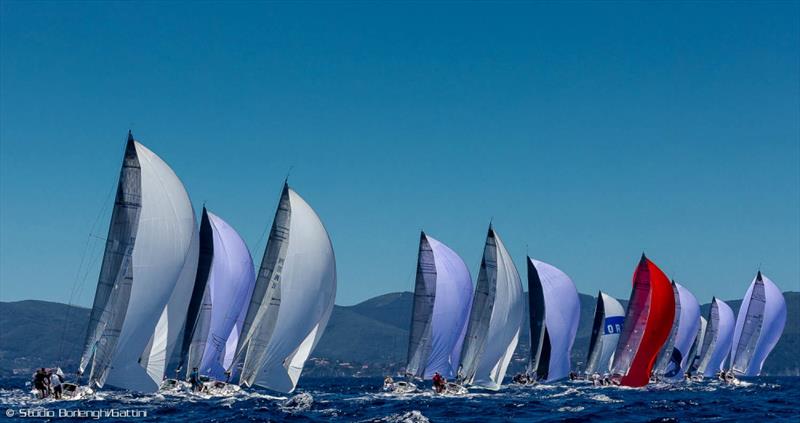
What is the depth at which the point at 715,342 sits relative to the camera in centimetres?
10994

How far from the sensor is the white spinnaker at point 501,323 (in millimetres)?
66938

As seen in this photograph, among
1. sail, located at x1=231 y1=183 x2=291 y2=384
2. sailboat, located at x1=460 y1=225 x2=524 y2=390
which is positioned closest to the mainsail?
sailboat, located at x1=460 y1=225 x2=524 y2=390

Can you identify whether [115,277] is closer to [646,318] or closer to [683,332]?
[646,318]

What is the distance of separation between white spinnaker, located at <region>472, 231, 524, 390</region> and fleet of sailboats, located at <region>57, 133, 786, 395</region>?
0.09 m

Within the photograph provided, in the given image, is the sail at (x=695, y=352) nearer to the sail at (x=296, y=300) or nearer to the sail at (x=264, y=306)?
the sail at (x=296, y=300)

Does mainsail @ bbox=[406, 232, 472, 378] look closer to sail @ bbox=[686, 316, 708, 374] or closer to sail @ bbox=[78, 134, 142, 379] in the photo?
sail @ bbox=[78, 134, 142, 379]

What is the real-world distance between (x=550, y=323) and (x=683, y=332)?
30.8 metres

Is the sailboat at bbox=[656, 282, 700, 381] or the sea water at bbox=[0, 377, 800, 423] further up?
the sailboat at bbox=[656, 282, 700, 381]

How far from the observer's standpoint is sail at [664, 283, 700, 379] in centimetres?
10138

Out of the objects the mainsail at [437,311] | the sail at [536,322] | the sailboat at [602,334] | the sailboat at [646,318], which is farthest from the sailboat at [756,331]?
the mainsail at [437,311]

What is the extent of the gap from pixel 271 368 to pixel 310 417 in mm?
5197

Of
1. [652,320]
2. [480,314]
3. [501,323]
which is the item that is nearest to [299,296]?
[480,314]

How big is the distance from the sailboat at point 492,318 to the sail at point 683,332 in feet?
124

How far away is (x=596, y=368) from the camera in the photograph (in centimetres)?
9519
